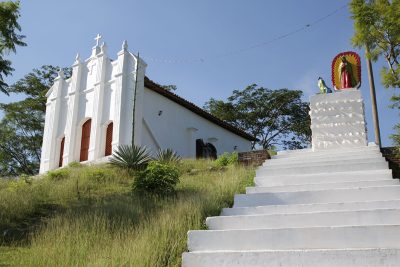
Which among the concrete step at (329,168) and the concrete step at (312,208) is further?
the concrete step at (329,168)

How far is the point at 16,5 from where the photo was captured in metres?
10.4

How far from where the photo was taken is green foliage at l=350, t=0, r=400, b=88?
13844mm

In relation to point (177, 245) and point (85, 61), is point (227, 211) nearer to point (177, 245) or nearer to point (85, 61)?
point (177, 245)

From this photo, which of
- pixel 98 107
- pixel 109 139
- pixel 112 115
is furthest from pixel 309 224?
pixel 98 107

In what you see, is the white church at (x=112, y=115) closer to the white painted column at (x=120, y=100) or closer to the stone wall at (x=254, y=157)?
the white painted column at (x=120, y=100)

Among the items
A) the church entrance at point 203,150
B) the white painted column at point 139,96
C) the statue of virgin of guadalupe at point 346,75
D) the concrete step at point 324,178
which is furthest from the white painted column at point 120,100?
the concrete step at point 324,178

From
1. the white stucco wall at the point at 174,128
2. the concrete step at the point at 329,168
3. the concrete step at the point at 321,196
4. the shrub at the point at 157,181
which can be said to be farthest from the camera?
the white stucco wall at the point at 174,128

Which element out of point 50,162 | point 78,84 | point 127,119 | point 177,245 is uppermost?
point 78,84

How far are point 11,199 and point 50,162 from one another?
481 inches

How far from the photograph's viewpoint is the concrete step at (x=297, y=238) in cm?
520

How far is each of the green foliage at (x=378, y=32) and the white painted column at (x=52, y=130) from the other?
14.6 m

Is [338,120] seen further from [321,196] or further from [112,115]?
[112,115]

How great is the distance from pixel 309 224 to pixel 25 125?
24.2m

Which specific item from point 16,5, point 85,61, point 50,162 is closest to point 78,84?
point 85,61
